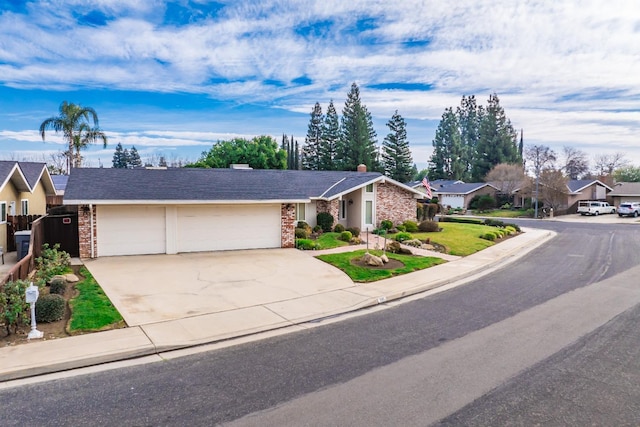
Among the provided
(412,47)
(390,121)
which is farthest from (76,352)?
(390,121)

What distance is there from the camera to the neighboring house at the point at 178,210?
16906 millimetres

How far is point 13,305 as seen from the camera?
8.66 metres

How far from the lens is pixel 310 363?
7.42 metres

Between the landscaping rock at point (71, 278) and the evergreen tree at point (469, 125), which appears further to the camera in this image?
the evergreen tree at point (469, 125)

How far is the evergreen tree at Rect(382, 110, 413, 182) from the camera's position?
6631cm

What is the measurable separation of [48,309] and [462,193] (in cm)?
5652

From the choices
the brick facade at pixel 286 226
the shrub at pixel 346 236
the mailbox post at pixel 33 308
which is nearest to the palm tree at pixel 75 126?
the brick facade at pixel 286 226

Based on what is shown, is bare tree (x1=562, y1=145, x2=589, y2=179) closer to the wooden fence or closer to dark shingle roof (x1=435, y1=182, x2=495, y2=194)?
dark shingle roof (x1=435, y1=182, x2=495, y2=194)

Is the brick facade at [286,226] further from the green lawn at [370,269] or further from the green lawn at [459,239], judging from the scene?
the green lawn at [459,239]

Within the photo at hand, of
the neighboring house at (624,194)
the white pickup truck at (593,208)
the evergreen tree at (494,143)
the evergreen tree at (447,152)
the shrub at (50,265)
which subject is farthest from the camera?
the evergreen tree at (447,152)

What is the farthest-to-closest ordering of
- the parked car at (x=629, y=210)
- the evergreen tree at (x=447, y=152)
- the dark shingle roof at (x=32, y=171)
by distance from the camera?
1. the evergreen tree at (x=447, y=152)
2. the parked car at (x=629, y=210)
3. the dark shingle roof at (x=32, y=171)

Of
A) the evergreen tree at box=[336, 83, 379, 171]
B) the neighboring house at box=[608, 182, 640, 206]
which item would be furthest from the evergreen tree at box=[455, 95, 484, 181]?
the neighboring house at box=[608, 182, 640, 206]

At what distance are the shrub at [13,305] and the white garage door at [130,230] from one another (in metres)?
7.96

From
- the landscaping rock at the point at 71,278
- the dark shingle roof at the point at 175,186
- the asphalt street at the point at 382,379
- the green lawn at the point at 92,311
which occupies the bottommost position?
the asphalt street at the point at 382,379
